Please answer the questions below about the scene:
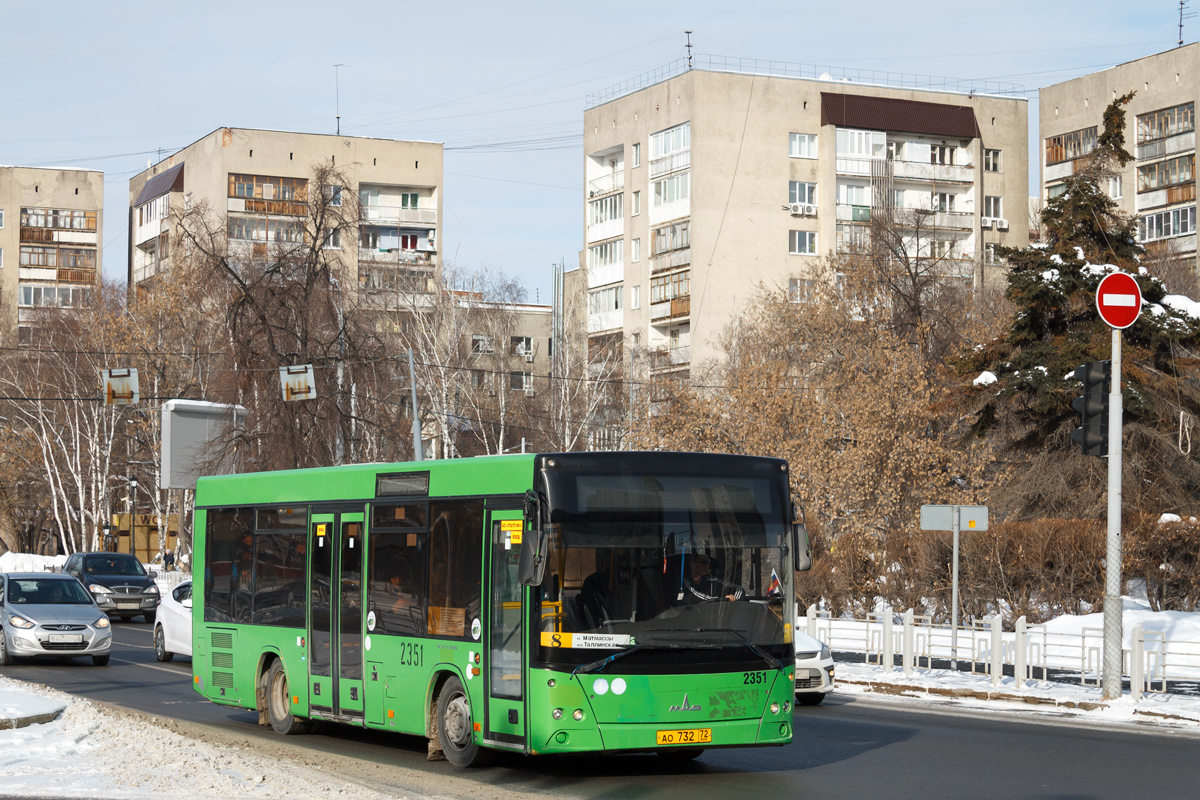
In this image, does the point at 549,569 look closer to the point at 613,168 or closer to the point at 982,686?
the point at 982,686

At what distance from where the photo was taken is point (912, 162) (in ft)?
268

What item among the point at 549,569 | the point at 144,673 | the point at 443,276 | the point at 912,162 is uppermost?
the point at 912,162

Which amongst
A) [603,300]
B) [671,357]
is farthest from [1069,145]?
[603,300]

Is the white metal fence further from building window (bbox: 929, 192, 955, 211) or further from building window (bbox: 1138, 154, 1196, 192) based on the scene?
building window (bbox: 929, 192, 955, 211)

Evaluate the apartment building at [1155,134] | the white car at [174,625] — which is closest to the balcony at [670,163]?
the apartment building at [1155,134]

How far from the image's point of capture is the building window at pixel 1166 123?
7600 cm

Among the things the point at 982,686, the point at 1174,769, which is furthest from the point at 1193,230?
the point at 1174,769

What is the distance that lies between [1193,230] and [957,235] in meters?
12.2

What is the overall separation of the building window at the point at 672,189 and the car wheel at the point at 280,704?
63215mm

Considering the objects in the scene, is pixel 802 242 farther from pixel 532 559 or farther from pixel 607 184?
pixel 532 559

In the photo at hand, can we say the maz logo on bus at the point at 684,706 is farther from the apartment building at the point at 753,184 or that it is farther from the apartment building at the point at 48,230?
the apartment building at the point at 48,230

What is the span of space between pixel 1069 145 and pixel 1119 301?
68303 mm

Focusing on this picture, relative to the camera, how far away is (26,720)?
45.2 ft

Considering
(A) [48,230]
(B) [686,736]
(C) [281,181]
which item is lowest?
(B) [686,736]
